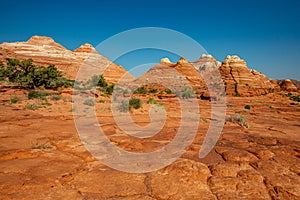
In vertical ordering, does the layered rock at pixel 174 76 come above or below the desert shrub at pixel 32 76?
above

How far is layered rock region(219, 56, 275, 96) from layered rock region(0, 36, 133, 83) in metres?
29.4

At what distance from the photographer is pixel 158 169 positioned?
13.2 feet

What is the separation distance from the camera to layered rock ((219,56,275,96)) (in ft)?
135

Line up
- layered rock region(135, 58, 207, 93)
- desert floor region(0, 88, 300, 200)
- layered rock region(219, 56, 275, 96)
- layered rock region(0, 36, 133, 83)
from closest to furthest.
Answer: desert floor region(0, 88, 300, 200), layered rock region(219, 56, 275, 96), layered rock region(0, 36, 133, 83), layered rock region(135, 58, 207, 93)

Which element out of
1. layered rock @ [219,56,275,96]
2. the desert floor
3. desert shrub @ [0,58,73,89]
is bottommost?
the desert floor

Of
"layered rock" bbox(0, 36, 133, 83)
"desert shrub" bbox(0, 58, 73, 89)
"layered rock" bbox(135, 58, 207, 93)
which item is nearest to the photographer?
"desert shrub" bbox(0, 58, 73, 89)

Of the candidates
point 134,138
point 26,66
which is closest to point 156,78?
point 26,66

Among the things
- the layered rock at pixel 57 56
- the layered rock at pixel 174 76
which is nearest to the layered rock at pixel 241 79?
the layered rock at pixel 174 76

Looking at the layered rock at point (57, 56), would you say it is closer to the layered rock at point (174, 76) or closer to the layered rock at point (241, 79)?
the layered rock at point (174, 76)

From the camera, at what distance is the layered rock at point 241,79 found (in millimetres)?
41122

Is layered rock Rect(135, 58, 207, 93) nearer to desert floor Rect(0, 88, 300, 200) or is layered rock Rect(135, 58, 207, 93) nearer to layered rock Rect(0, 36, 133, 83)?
layered rock Rect(0, 36, 133, 83)

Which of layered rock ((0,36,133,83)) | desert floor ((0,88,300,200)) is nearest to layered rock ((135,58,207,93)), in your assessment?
layered rock ((0,36,133,83))

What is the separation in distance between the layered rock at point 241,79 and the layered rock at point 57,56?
29.4 meters

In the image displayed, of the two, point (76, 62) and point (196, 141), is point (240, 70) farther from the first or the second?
point (196, 141)
